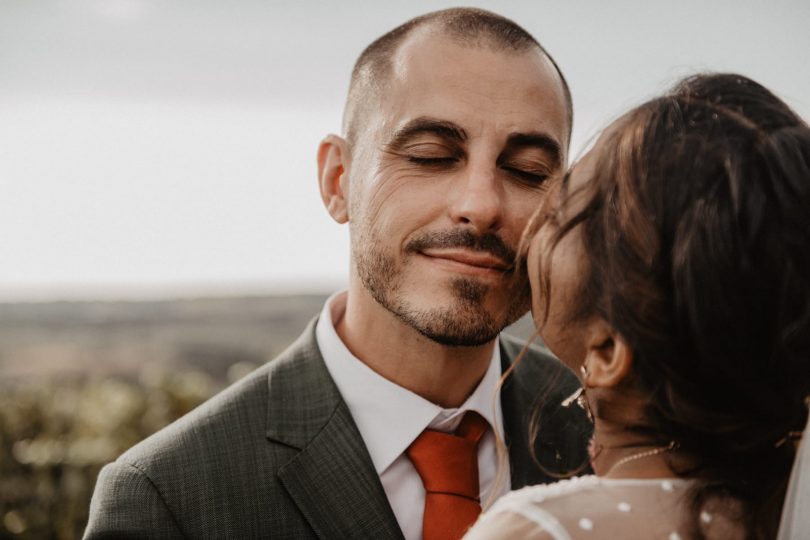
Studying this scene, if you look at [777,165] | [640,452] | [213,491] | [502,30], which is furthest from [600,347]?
[502,30]

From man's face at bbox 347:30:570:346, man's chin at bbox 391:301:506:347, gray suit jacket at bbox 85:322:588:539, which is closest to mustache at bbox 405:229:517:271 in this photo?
man's face at bbox 347:30:570:346

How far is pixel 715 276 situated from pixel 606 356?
12.8 inches

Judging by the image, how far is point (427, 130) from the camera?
2766mm

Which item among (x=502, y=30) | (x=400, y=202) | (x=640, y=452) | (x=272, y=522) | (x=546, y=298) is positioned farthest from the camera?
(x=502, y=30)

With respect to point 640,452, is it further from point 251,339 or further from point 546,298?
point 251,339

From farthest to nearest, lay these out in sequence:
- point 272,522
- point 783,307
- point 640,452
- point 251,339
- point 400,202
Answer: point 251,339 < point 400,202 < point 272,522 < point 640,452 < point 783,307

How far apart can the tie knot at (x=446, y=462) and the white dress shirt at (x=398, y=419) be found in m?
0.04

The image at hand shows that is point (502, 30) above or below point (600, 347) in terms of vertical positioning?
above

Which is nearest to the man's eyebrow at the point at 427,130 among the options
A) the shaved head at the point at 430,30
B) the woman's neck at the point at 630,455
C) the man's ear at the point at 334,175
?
the shaved head at the point at 430,30

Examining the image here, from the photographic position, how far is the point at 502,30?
300cm

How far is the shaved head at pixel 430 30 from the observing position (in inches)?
116

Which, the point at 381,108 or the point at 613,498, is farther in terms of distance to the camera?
the point at 381,108

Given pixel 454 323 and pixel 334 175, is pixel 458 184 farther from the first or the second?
pixel 334 175

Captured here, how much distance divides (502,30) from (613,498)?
1.91 m
